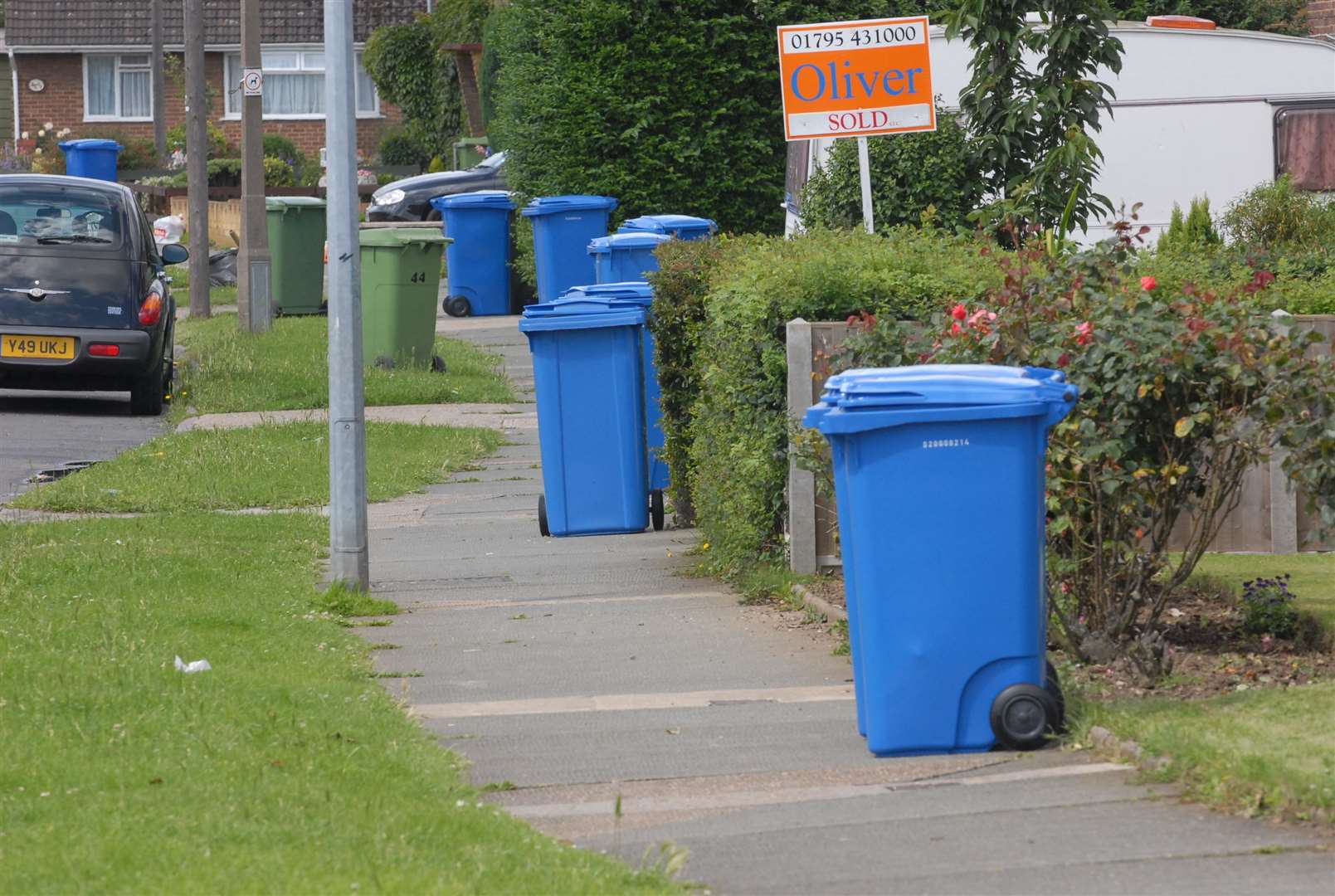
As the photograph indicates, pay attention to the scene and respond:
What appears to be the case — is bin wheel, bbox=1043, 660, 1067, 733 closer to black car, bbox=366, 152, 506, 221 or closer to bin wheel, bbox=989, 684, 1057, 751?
bin wheel, bbox=989, 684, 1057, 751

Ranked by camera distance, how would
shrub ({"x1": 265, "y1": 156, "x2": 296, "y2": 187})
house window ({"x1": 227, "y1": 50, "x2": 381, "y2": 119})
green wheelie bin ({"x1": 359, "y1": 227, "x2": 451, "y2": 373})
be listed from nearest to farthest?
1. green wheelie bin ({"x1": 359, "y1": 227, "x2": 451, "y2": 373})
2. shrub ({"x1": 265, "y1": 156, "x2": 296, "y2": 187})
3. house window ({"x1": 227, "y1": 50, "x2": 381, "y2": 119})

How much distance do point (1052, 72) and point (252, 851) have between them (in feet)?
33.5

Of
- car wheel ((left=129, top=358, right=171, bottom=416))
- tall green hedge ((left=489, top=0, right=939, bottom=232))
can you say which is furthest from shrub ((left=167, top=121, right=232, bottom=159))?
car wheel ((left=129, top=358, right=171, bottom=416))

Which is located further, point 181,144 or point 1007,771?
point 181,144

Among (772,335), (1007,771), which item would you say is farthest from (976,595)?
(772,335)

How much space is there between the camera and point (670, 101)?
20.7 meters

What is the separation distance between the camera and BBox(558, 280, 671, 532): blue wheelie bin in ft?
33.7

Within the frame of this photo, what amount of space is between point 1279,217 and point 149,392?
27.7 feet

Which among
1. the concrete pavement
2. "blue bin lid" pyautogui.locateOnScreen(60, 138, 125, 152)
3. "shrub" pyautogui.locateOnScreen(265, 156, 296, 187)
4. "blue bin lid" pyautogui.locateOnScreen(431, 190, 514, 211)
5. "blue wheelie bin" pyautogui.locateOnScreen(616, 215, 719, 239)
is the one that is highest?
"blue bin lid" pyautogui.locateOnScreen(60, 138, 125, 152)

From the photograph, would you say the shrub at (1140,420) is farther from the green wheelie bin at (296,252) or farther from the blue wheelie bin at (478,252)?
the blue wheelie bin at (478,252)

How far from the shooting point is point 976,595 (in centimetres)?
556

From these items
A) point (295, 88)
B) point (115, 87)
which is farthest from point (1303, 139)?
point (115, 87)

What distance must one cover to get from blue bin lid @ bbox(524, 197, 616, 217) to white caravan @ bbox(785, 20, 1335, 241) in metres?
4.87

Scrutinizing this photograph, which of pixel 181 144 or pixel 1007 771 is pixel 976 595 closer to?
pixel 1007 771
